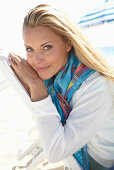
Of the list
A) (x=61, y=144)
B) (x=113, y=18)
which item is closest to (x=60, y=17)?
(x=61, y=144)

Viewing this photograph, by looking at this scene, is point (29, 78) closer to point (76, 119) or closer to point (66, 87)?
point (66, 87)

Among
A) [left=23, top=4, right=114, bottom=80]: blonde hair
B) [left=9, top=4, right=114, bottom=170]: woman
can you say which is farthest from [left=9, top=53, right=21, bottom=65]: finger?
[left=23, top=4, right=114, bottom=80]: blonde hair

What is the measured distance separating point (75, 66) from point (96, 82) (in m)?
0.25

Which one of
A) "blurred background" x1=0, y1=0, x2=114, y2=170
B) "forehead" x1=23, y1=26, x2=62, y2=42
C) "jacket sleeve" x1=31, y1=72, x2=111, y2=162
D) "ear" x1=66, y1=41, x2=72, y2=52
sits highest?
"forehead" x1=23, y1=26, x2=62, y2=42

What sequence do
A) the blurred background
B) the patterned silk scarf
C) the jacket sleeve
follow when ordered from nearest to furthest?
1. the jacket sleeve
2. the patterned silk scarf
3. the blurred background

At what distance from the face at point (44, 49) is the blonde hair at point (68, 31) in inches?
1.5

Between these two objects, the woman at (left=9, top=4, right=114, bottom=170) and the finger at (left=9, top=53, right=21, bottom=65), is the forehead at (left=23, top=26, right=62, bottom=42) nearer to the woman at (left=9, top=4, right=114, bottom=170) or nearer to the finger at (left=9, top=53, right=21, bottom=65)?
the woman at (left=9, top=4, right=114, bottom=170)

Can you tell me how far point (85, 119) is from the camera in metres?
1.43

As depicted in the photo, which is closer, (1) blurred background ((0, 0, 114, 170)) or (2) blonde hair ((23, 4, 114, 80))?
(2) blonde hair ((23, 4, 114, 80))

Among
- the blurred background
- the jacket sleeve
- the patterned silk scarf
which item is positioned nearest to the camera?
the jacket sleeve

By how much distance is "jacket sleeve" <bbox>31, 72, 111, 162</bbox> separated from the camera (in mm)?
1418

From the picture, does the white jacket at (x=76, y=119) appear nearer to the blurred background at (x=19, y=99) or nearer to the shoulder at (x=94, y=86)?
the shoulder at (x=94, y=86)

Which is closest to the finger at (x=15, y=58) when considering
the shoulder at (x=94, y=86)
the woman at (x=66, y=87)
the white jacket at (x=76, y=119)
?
the woman at (x=66, y=87)

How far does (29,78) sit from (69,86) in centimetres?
28
